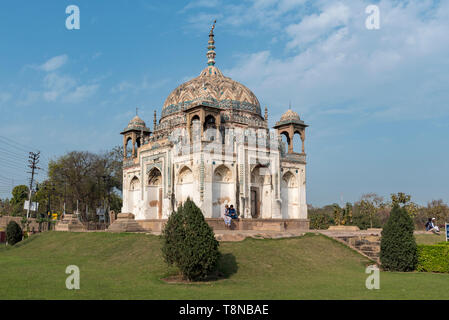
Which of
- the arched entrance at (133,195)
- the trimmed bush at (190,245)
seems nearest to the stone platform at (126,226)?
the arched entrance at (133,195)

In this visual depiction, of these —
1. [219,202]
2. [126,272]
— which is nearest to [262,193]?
[219,202]

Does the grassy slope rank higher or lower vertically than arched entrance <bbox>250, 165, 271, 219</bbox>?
lower

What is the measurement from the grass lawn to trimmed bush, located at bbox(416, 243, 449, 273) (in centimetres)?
67

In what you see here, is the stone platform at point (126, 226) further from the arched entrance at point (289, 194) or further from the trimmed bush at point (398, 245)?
the trimmed bush at point (398, 245)

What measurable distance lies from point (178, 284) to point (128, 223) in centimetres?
1212

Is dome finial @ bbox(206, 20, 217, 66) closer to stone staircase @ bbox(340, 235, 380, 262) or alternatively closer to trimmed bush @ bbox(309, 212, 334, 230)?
trimmed bush @ bbox(309, 212, 334, 230)

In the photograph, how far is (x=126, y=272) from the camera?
45.0ft

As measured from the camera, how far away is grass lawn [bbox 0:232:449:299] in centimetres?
991

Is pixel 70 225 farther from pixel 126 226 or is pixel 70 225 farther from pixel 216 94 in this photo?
pixel 216 94

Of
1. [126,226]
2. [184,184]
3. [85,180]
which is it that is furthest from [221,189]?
[85,180]

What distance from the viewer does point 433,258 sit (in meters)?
14.4

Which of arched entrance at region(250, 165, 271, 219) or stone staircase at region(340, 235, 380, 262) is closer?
stone staircase at region(340, 235, 380, 262)

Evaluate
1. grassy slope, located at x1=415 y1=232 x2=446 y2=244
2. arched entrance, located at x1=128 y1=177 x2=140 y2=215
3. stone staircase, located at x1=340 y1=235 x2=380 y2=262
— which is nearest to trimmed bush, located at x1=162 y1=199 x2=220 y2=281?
stone staircase, located at x1=340 y1=235 x2=380 y2=262

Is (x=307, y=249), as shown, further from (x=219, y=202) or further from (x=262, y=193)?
(x=262, y=193)
